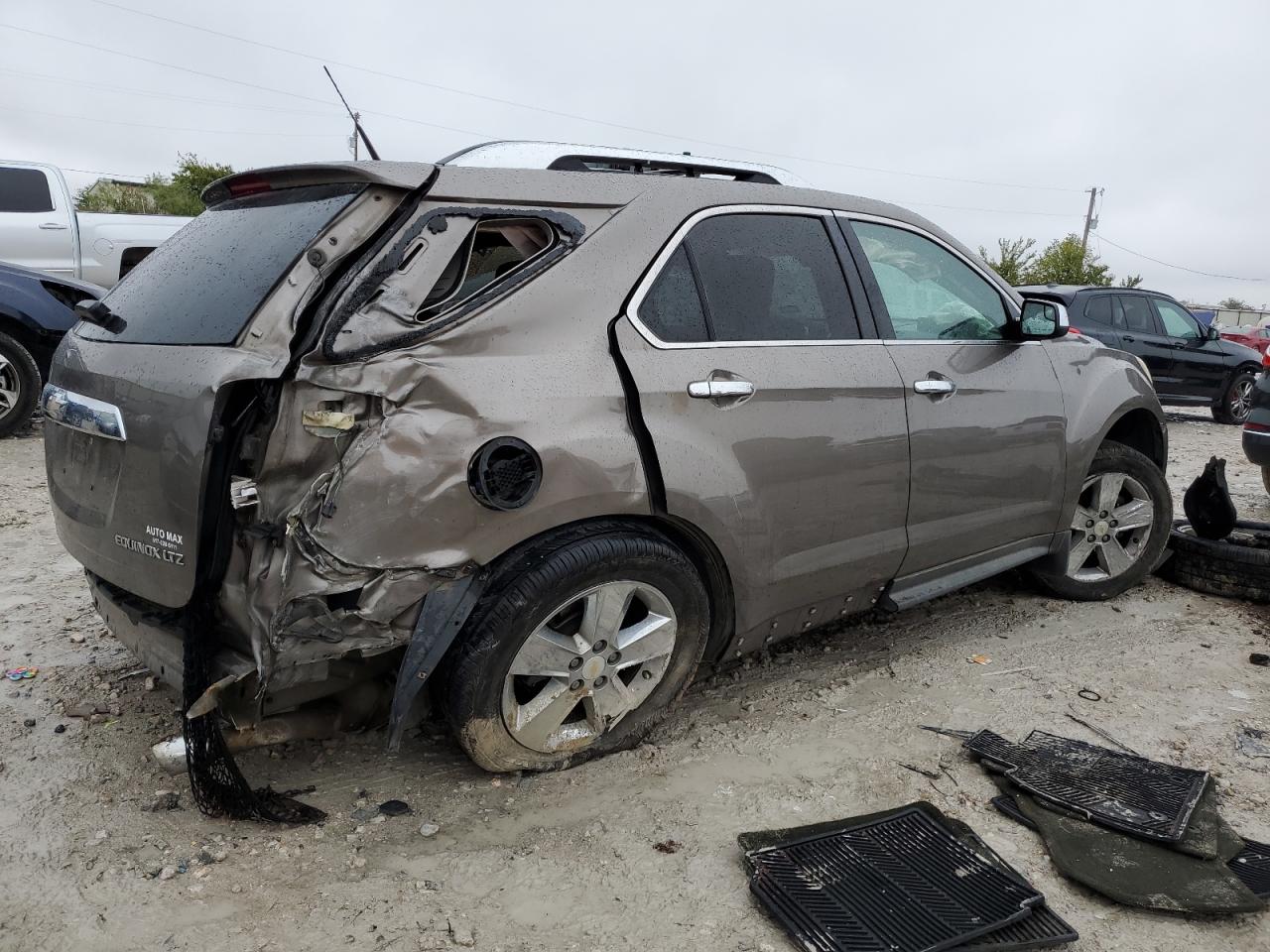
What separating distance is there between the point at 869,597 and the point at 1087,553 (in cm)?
165

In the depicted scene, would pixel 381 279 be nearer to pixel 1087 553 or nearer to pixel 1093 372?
pixel 1093 372

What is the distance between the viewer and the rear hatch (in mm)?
2340

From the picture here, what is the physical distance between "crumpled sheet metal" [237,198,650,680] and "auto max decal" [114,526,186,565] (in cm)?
18

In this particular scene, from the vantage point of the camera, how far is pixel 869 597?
3490mm

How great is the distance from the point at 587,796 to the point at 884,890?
34.8 inches

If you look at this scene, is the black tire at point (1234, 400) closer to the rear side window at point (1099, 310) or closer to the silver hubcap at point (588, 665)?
the rear side window at point (1099, 310)

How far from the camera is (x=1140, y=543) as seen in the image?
461 cm

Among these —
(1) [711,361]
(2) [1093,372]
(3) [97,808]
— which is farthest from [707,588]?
(2) [1093,372]

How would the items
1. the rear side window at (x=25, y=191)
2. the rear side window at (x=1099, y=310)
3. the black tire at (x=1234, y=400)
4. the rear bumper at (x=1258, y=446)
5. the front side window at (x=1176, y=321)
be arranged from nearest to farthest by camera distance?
the rear bumper at (x=1258, y=446)
the rear side window at (x=25, y=191)
the rear side window at (x=1099, y=310)
the front side window at (x=1176, y=321)
the black tire at (x=1234, y=400)

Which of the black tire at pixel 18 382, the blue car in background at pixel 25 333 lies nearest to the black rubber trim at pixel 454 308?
the blue car in background at pixel 25 333

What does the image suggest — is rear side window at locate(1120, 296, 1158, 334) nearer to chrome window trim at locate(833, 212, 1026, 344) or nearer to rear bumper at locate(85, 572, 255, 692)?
chrome window trim at locate(833, 212, 1026, 344)

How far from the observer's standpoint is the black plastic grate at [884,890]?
7.17ft

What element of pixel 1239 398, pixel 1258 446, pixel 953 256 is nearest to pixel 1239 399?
pixel 1239 398

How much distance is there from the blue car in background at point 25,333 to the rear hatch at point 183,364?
521 cm
